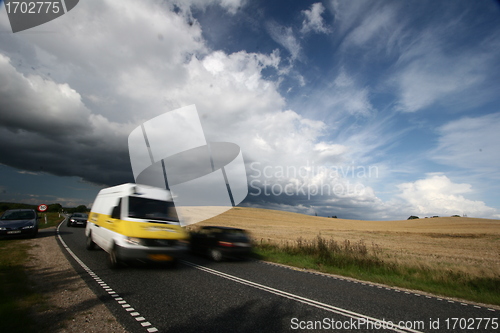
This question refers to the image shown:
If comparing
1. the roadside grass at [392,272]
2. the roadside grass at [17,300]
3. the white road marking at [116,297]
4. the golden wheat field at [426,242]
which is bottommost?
the golden wheat field at [426,242]

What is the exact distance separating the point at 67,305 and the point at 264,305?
3.82 meters

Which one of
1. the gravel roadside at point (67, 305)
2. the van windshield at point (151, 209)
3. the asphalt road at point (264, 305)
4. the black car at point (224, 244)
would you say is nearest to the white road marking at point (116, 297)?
the asphalt road at point (264, 305)

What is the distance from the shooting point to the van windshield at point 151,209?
849 centimetres

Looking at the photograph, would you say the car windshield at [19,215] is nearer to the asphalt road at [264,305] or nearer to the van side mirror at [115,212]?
the asphalt road at [264,305]

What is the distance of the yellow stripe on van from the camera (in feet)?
26.3

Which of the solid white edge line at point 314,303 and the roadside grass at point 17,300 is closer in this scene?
the roadside grass at point 17,300

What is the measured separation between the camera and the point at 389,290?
25.1 ft

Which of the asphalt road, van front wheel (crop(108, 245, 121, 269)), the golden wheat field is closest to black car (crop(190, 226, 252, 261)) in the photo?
the asphalt road

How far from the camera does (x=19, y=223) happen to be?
1434 cm

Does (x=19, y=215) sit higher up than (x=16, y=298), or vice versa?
(x=19, y=215)

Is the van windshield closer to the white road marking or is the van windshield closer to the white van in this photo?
the white van

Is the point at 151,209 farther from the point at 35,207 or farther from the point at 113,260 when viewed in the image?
the point at 35,207

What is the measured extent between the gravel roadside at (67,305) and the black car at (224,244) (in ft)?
17.1

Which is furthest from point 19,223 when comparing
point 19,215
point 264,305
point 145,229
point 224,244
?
point 264,305
